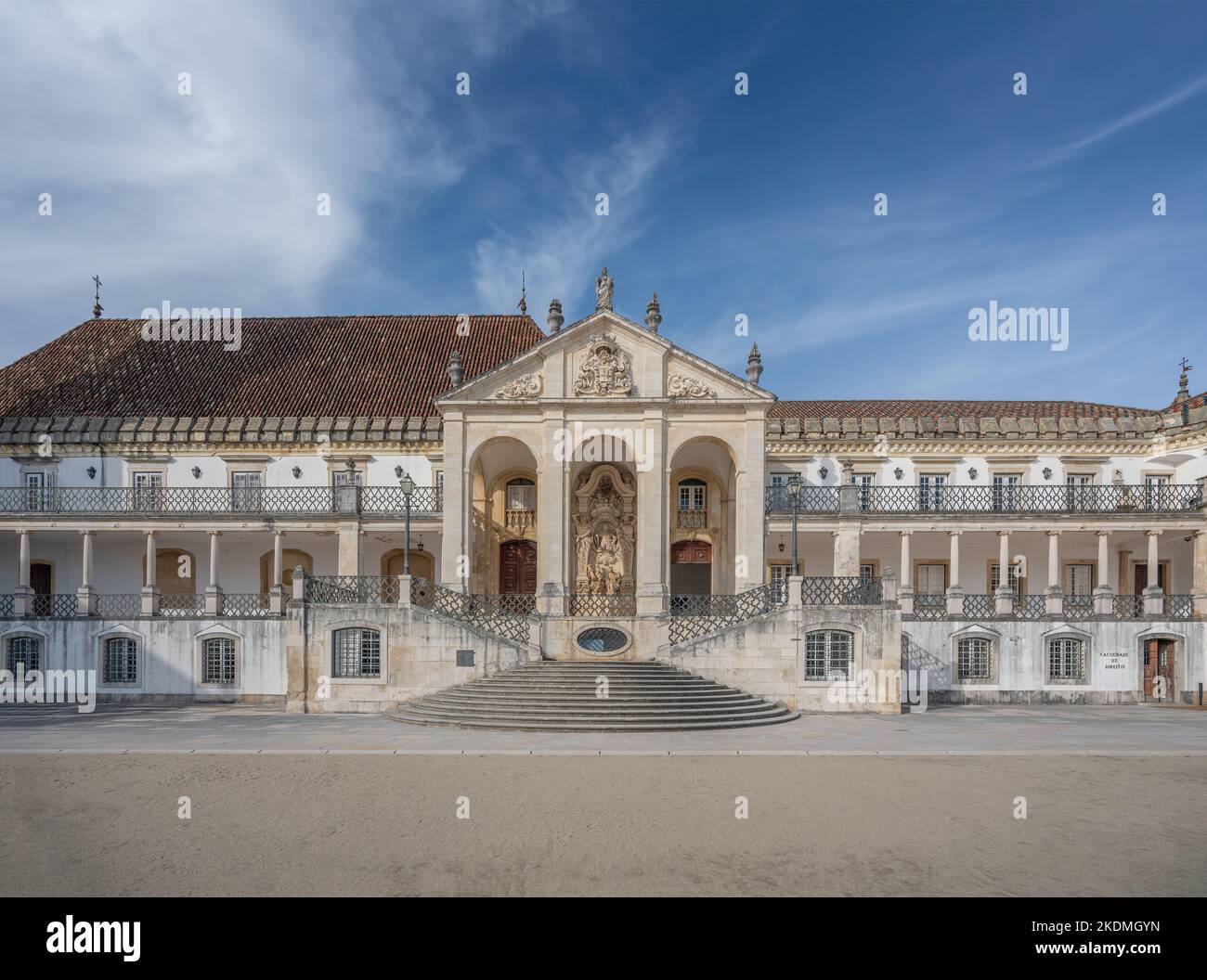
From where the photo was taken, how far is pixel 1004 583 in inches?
1001

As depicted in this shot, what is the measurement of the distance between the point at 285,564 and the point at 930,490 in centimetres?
2407

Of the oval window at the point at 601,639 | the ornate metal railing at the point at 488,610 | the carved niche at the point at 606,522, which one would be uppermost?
the carved niche at the point at 606,522

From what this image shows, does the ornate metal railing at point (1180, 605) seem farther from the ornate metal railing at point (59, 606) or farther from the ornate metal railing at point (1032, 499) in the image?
the ornate metal railing at point (59, 606)

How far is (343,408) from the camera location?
96.8ft

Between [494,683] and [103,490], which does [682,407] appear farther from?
[103,490]

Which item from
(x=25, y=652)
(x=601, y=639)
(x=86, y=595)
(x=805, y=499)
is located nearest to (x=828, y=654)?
(x=601, y=639)

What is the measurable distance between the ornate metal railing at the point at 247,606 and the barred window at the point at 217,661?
0.89 metres

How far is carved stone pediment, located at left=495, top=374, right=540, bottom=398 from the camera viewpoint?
23734 mm

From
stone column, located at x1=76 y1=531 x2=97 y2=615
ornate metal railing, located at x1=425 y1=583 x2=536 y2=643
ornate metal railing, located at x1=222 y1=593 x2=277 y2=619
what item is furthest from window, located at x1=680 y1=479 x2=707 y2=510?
stone column, located at x1=76 y1=531 x2=97 y2=615

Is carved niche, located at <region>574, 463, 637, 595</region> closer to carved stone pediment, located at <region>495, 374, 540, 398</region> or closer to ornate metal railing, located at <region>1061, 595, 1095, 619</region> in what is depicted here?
carved stone pediment, located at <region>495, 374, 540, 398</region>

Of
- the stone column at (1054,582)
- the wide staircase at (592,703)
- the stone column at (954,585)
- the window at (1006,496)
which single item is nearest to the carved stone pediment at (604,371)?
the wide staircase at (592,703)

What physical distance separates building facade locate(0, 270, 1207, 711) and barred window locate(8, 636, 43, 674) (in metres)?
0.11

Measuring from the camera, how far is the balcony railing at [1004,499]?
27.0m
